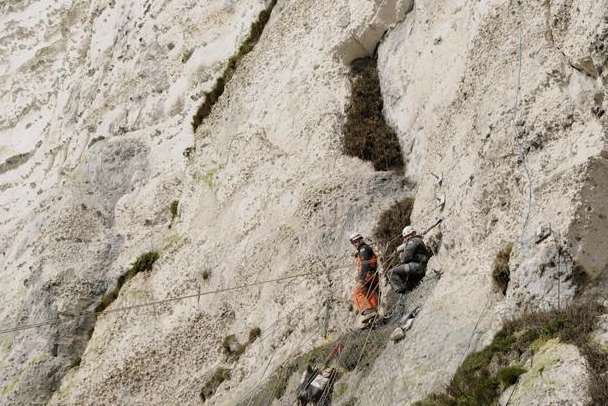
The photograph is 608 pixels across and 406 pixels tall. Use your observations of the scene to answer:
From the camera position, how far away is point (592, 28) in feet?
49.2

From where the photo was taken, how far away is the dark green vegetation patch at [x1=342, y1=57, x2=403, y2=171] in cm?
2253

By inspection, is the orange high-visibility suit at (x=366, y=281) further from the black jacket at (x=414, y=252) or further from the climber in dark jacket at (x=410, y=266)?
the black jacket at (x=414, y=252)

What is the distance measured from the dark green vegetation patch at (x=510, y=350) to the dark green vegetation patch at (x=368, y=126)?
9.67 meters

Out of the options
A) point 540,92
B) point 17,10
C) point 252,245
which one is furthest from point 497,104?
point 17,10

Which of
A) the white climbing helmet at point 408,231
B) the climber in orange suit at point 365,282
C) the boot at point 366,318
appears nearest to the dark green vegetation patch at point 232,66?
the climber in orange suit at point 365,282

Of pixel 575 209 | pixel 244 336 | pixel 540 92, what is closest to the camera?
pixel 575 209

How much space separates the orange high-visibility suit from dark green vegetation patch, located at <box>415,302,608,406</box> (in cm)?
529

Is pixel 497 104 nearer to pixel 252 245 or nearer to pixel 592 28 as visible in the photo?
pixel 592 28

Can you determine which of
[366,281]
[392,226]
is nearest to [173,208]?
[392,226]

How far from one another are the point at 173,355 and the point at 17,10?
118 ft

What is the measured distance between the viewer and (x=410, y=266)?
57.9 ft

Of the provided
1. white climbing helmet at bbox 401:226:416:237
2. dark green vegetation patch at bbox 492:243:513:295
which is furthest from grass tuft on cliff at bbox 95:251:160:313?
dark green vegetation patch at bbox 492:243:513:295

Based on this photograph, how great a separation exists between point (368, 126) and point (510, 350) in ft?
38.5

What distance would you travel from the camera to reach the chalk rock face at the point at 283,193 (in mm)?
14719
